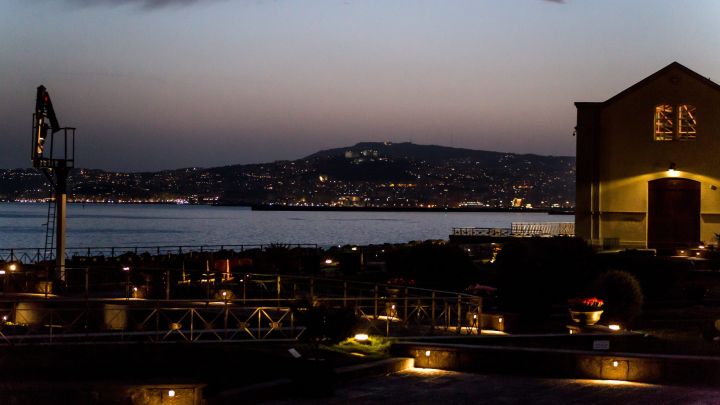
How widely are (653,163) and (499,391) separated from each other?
1196 inches

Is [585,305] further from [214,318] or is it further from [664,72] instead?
[664,72]

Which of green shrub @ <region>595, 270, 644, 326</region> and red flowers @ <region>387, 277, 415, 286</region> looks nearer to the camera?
green shrub @ <region>595, 270, 644, 326</region>

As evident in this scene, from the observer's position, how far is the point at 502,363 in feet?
42.9

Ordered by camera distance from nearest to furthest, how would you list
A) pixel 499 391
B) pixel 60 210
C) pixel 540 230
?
pixel 499 391 → pixel 60 210 → pixel 540 230

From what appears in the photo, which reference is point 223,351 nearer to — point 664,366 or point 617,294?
point 664,366

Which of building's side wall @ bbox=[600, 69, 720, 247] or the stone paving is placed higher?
building's side wall @ bbox=[600, 69, 720, 247]

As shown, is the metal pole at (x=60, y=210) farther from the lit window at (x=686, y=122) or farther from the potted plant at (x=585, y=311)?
the lit window at (x=686, y=122)

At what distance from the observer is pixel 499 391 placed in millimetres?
11805

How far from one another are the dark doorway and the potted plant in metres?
24.2

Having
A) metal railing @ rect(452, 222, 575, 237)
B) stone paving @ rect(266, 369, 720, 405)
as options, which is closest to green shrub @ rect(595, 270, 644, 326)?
stone paving @ rect(266, 369, 720, 405)

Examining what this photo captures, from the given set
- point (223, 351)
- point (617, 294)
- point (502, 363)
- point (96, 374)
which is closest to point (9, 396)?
point (96, 374)

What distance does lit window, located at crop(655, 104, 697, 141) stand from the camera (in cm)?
3972

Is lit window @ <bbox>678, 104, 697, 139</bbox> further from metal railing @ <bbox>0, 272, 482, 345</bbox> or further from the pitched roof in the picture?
metal railing @ <bbox>0, 272, 482, 345</bbox>

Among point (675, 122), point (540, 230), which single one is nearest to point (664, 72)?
point (675, 122)
